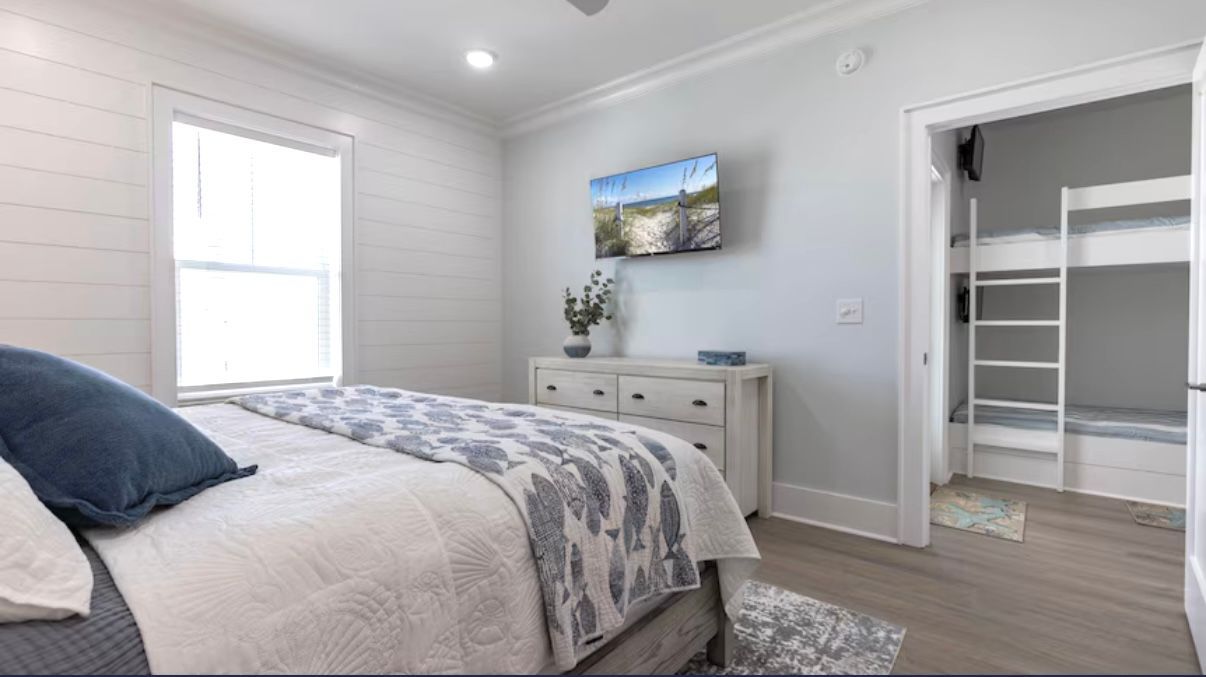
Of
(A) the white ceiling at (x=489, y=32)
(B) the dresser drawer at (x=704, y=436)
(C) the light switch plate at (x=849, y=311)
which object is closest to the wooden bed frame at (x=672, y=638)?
(B) the dresser drawer at (x=704, y=436)

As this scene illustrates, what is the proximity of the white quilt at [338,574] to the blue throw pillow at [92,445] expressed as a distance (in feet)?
0.15

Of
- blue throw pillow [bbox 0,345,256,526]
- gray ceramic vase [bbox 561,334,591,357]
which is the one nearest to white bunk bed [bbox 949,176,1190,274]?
gray ceramic vase [bbox 561,334,591,357]

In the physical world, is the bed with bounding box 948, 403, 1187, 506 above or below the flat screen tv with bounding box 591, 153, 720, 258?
below

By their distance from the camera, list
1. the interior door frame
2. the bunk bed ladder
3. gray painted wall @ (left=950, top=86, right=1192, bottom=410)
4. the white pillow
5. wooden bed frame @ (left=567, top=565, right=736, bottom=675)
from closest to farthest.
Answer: the white pillow → wooden bed frame @ (left=567, top=565, right=736, bottom=675) → the interior door frame → the bunk bed ladder → gray painted wall @ (left=950, top=86, right=1192, bottom=410)

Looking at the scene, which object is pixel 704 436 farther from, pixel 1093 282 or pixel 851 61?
pixel 1093 282

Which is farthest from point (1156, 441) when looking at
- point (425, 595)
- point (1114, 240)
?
point (425, 595)

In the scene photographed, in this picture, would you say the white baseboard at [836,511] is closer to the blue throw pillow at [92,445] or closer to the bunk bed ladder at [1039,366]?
the bunk bed ladder at [1039,366]

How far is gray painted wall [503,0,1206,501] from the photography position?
96.2 inches

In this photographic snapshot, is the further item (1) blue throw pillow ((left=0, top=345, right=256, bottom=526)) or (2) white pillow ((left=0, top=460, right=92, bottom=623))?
(1) blue throw pillow ((left=0, top=345, right=256, bottom=526))

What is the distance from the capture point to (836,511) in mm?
2918

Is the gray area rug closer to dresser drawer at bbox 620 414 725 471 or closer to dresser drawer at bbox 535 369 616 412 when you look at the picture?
dresser drawer at bbox 620 414 725 471

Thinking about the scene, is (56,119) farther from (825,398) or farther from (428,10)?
(825,398)

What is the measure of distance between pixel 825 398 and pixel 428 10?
8.94 feet

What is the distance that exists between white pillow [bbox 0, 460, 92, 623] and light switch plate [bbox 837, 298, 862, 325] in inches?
112
